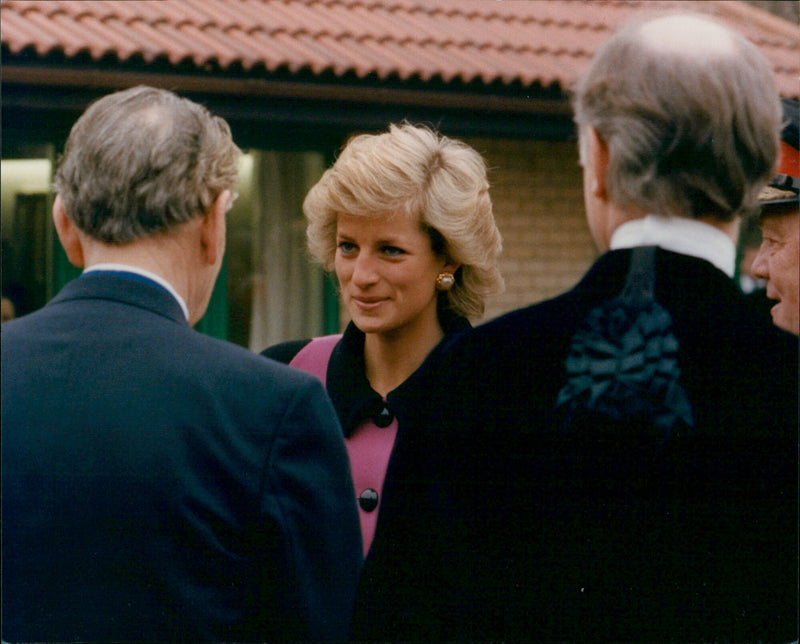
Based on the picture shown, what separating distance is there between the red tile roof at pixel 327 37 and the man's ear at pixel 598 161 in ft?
12.4

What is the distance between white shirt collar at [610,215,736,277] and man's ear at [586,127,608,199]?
0.22 ft

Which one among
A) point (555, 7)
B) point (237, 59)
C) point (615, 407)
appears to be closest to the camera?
point (615, 407)

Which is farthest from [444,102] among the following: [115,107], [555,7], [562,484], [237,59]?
[562,484]

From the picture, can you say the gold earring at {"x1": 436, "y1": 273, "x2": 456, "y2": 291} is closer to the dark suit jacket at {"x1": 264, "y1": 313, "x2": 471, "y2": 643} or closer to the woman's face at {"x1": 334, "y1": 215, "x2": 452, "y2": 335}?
the woman's face at {"x1": 334, "y1": 215, "x2": 452, "y2": 335}

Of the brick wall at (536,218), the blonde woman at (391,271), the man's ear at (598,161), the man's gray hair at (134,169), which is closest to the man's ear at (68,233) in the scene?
the man's gray hair at (134,169)

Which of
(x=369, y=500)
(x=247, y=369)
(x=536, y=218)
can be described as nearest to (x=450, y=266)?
(x=369, y=500)

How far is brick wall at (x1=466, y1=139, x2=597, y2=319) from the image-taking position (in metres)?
6.97

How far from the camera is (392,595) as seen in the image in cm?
172

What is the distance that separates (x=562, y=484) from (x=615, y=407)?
13cm

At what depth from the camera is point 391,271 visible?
258 centimetres

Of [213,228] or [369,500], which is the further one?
[369,500]

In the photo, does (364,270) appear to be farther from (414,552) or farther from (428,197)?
(414,552)

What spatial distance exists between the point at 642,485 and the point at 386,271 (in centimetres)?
133

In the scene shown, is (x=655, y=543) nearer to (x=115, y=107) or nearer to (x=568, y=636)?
(x=568, y=636)
